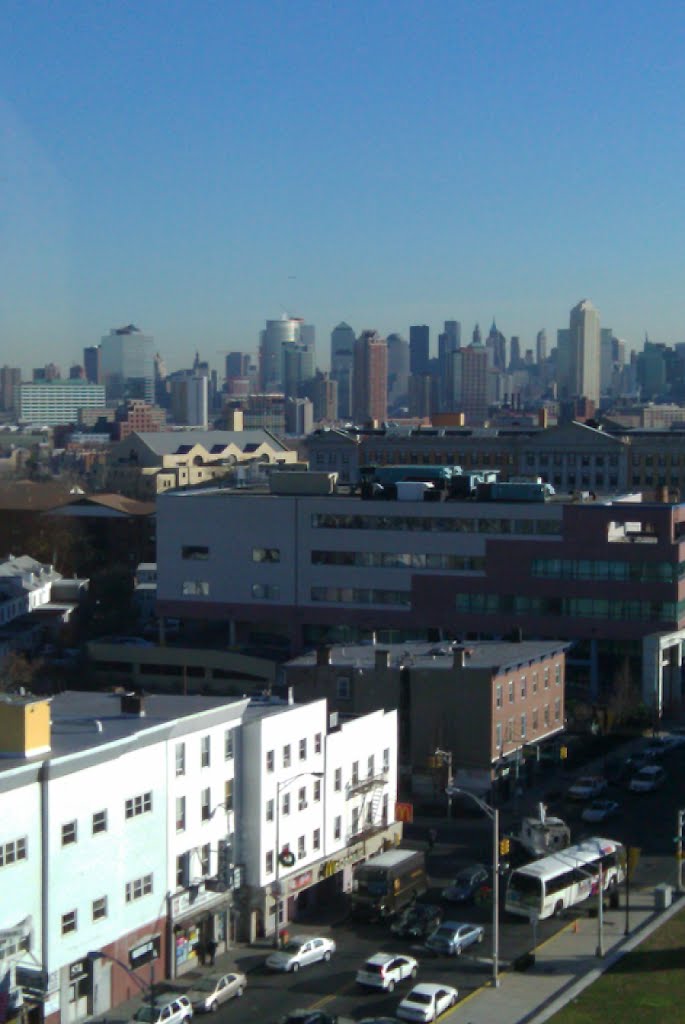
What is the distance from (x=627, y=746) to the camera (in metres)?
33.1

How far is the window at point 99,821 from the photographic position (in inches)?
711

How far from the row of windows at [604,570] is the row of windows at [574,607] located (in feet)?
1.71

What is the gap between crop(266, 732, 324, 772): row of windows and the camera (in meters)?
21.2

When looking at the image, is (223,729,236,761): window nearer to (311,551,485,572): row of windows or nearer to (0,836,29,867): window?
(0,836,29,867): window

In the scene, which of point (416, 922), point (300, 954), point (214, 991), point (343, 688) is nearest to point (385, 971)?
point (300, 954)

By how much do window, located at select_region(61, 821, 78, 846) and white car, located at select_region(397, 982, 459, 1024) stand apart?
3.96m

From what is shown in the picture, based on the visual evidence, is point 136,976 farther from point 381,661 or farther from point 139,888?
point 381,661

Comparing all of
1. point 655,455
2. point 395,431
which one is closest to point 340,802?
point 655,455

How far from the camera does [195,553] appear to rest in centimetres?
4162

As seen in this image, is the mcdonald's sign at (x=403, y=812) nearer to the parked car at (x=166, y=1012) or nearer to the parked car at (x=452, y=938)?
the parked car at (x=452, y=938)

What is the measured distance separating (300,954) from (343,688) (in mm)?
9745

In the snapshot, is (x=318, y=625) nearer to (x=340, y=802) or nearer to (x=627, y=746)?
(x=627, y=746)

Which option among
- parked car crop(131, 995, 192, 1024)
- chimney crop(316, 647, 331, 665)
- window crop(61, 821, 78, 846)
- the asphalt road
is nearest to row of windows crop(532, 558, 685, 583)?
the asphalt road

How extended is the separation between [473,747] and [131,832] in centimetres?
1086
